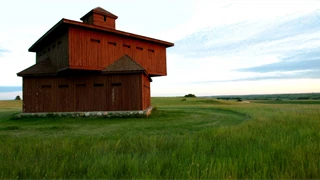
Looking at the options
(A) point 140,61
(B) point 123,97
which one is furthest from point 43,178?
(A) point 140,61

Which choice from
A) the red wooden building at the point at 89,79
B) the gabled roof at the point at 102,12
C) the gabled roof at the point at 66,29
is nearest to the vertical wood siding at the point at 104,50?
the red wooden building at the point at 89,79

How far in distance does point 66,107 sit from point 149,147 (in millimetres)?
16178

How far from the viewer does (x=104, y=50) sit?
2164cm

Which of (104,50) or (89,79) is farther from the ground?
(104,50)

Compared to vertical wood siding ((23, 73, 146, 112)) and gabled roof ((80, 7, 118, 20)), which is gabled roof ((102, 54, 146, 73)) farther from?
gabled roof ((80, 7, 118, 20))

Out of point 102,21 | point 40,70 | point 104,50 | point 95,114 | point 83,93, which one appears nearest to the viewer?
point 95,114

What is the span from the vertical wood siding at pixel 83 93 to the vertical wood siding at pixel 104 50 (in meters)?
1.77

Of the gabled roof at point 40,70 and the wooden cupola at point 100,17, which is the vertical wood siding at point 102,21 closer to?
the wooden cupola at point 100,17

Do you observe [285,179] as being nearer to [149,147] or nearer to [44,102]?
[149,147]

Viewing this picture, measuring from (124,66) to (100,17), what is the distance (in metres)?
6.59

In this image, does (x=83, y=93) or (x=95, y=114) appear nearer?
(x=95, y=114)

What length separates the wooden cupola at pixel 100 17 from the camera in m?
23.7

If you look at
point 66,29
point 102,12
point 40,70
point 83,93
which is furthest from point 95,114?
point 102,12

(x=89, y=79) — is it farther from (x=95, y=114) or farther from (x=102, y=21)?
(x=102, y=21)
